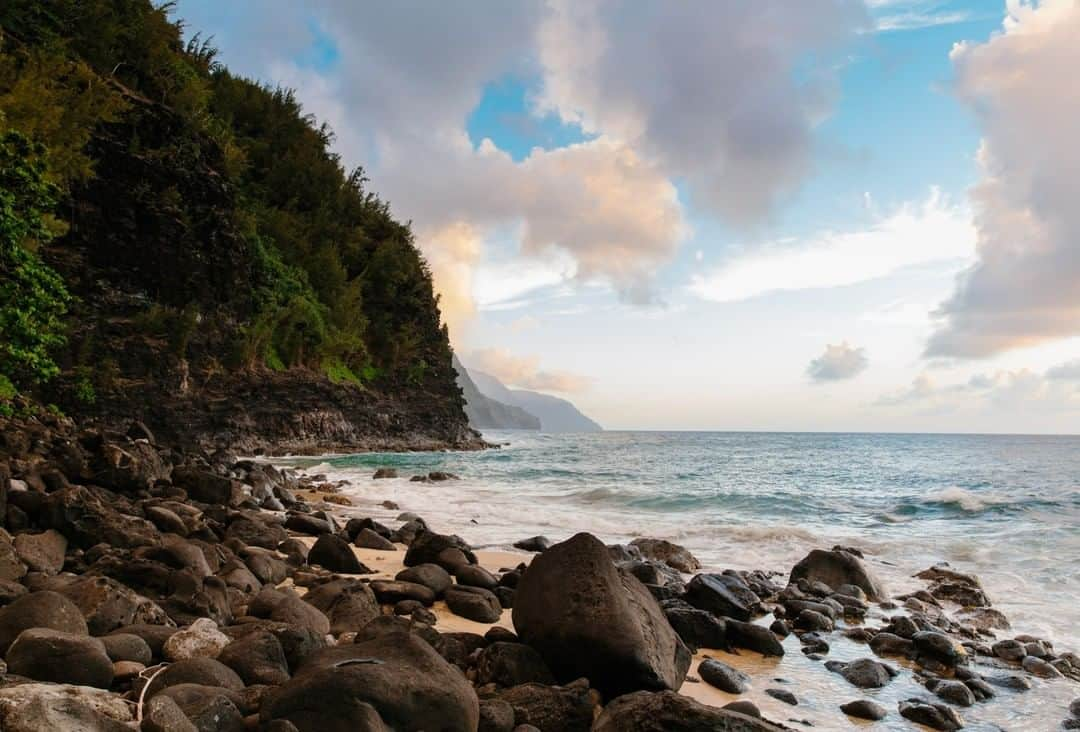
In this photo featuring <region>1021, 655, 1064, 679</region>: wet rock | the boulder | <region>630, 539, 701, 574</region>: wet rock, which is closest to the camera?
the boulder

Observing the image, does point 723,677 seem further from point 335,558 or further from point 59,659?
point 335,558

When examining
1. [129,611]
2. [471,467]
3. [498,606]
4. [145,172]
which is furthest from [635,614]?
[145,172]

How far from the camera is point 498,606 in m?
6.52

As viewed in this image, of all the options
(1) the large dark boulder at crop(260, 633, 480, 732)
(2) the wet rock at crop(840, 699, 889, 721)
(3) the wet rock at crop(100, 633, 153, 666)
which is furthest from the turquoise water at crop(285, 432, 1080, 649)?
(3) the wet rock at crop(100, 633, 153, 666)

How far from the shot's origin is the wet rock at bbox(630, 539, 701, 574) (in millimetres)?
10180

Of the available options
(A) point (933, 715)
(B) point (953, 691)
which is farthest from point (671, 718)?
(B) point (953, 691)

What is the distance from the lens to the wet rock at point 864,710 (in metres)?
4.83

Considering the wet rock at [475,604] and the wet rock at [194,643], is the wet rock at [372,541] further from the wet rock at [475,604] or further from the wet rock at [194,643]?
the wet rock at [194,643]

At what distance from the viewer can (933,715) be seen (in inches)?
189

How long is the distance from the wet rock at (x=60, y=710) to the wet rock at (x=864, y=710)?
467 cm

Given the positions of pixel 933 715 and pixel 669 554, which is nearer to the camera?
pixel 933 715

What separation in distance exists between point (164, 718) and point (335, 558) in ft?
17.3

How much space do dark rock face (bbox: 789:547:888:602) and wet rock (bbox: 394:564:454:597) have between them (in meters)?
5.13

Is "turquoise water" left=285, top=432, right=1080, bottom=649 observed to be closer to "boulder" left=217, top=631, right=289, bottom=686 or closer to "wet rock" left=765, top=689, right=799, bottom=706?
"wet rock" left=765, top=689, right=799, bottom=706
